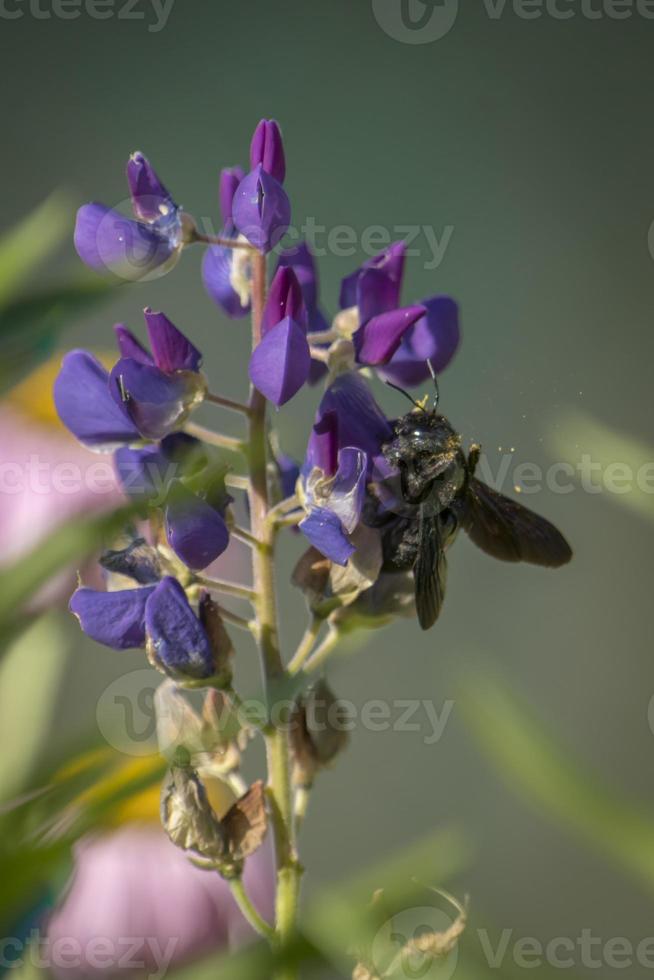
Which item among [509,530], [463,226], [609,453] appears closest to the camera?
[609,453]

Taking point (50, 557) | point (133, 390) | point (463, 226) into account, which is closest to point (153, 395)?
point (133, 390)

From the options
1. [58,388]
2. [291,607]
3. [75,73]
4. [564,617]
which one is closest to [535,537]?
[58,388]

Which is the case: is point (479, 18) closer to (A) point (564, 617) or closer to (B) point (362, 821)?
(A) point (564, 617)

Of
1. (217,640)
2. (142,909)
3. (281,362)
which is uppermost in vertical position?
(281,362)

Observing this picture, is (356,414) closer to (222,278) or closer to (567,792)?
(222,278)

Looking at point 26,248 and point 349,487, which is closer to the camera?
point 26,248

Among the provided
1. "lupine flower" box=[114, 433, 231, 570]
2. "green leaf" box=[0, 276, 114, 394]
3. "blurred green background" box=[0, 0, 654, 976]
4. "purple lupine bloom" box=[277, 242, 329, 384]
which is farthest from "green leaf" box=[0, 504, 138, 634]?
"blurred green background" box=[0, 0, 654, 976]
